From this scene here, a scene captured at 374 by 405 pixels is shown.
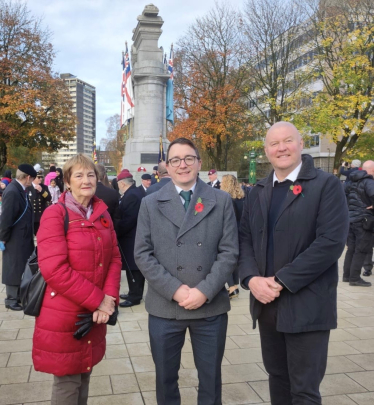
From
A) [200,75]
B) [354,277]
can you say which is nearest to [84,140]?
[200,75]

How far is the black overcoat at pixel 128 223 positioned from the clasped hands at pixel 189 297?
3791 millimetres

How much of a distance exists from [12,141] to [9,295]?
2430 centimetres

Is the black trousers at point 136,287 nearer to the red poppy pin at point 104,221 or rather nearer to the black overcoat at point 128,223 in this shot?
the black overcoat at point 128,223

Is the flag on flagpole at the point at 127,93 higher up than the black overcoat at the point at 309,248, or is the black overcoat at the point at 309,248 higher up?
the flag on flagpole at the point at 127,93

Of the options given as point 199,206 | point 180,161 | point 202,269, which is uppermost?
point 180,161

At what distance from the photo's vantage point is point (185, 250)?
2.92m

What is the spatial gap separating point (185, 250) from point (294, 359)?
1.01 metres

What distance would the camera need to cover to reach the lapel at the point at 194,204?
9.66 ft

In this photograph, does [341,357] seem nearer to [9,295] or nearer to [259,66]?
[9,295]

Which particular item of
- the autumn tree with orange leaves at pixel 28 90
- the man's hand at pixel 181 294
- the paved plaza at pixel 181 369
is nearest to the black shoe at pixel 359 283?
the paved plaza at pixel 181 369

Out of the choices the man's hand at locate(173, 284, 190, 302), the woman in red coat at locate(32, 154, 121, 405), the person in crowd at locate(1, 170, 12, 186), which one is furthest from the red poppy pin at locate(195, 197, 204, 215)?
the person in crowd at locate(1, 170, 12, 186)

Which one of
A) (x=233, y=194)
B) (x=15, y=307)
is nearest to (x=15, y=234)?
(x=15, y=307)

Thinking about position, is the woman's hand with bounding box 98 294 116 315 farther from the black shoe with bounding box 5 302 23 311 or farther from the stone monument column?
the stone monument column

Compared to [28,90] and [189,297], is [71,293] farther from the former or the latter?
[28,90]
